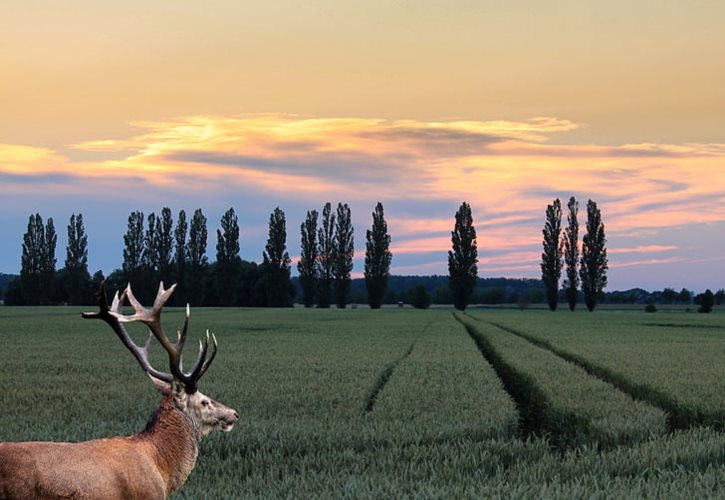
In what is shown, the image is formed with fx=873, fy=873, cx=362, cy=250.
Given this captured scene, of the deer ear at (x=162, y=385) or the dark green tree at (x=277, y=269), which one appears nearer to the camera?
the deer ear at (x=162, y=385)

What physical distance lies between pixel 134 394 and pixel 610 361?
55.2 ft

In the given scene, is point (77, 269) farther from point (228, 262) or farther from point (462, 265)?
point (462, 265)

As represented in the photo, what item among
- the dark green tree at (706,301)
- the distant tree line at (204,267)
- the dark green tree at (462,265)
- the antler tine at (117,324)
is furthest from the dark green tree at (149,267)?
the antler tine at (117,324)

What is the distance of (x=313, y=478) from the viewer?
433 inches

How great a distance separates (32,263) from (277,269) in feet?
119

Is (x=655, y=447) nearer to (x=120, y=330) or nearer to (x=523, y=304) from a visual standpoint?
(x=120, y=330)

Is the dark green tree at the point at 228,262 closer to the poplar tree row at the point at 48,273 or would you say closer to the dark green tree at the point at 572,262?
the poplar tree row at the point at 48,273

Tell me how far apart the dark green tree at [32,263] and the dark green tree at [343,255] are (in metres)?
42.3

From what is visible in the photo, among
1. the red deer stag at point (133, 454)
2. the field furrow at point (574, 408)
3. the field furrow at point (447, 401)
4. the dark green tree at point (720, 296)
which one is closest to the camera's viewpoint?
the red deer stag at point (133, 454)

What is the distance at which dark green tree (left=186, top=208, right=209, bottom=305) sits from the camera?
125m

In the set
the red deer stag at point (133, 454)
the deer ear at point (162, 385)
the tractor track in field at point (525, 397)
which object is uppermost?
the deer ear at point (162, 385)

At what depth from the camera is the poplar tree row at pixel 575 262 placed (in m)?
125

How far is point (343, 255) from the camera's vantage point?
130 m

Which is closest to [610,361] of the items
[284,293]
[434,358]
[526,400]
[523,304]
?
[434,358]
